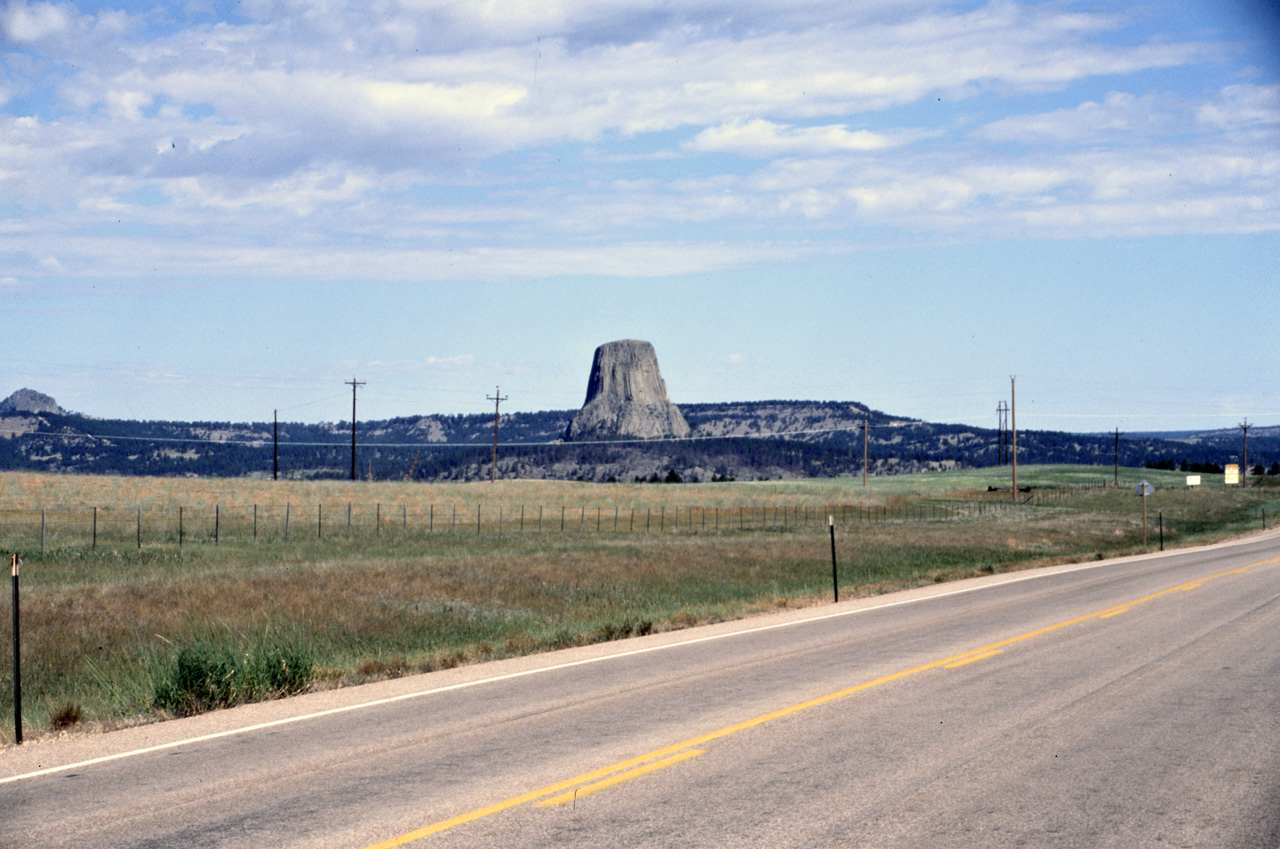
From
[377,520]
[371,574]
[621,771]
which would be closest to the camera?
[621,771]

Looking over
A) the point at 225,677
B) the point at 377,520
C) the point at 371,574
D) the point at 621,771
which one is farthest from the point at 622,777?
the point at 377,520

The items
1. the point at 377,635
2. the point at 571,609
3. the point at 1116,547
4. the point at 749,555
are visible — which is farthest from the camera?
A: the point at 1116,547

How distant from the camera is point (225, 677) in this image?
1152 centimetres

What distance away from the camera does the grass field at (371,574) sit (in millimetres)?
13672

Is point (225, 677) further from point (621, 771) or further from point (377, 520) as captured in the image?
point (377, 520)

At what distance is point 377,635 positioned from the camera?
60.8 feet

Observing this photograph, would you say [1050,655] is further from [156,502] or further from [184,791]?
[156,502]

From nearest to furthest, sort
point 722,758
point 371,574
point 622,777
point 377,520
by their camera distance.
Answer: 1. point 622,777
2. point 722,758
3. point 371,574
4. point 377,520

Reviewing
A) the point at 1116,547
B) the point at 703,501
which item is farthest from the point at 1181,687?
the point at 703,501

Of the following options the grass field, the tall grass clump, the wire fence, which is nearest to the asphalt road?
the tall grass clump

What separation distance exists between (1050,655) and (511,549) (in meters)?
29.4

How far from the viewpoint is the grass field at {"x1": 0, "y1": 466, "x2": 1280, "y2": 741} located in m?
13.7

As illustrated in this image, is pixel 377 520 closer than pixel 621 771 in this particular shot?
No

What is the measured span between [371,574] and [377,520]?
26.3 metres
